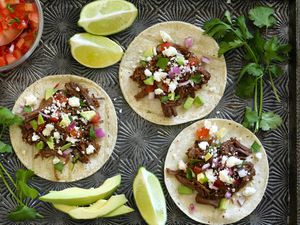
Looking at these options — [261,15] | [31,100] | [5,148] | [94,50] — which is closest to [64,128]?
[31,100]

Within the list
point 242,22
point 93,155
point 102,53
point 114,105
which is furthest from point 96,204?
point 242,22

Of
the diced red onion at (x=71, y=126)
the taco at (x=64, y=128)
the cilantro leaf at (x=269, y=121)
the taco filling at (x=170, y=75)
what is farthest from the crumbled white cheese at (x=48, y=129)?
the cilantro leaf at (x=269, y=121)

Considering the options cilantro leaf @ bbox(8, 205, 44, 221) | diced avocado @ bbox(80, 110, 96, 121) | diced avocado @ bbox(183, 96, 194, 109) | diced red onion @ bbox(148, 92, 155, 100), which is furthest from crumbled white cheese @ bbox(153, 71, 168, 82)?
cilantro leaf @ bbox(8, 205, 44, 221)

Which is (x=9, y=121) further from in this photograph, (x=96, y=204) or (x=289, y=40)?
(x=289, y=40)

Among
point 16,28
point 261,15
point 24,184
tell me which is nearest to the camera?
point 24,184

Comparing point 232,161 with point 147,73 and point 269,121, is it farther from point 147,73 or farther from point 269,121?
point 147,73

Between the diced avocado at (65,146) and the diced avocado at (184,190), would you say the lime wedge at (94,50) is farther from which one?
the diced avocado at (184,190)

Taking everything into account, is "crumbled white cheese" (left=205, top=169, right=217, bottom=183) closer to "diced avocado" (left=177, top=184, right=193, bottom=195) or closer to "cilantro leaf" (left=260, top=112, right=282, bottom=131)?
"diced avocado" (left=177, top=184, right=193, bottom=195)
